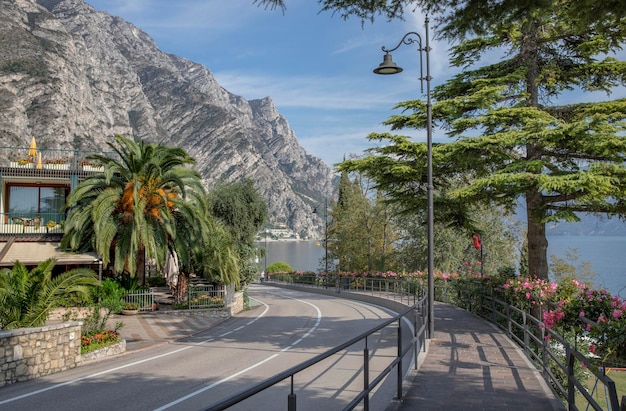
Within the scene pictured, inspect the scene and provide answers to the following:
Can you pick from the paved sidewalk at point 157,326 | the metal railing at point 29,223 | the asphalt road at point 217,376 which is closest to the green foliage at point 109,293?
the paved sidewalk at point 157,326

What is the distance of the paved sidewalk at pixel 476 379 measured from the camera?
7.63 metres

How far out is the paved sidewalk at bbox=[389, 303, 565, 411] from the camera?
7.63m

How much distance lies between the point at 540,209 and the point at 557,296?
4292 mm

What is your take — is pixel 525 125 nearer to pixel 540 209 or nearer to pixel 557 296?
pixel 540 209

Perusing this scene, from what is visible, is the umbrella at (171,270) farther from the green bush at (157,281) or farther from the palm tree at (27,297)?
the palm tree at (27,297)

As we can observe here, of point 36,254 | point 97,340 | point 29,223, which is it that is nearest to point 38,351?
point 97,340

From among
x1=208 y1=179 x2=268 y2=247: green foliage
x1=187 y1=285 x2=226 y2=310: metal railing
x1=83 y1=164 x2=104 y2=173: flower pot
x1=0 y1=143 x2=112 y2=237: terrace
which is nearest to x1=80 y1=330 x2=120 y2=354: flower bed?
x1=187 y1=285 x2=226 y2=310: metal railing

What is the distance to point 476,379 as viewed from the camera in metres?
9.23

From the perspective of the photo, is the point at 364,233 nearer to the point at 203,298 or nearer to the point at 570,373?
the point at 203,298

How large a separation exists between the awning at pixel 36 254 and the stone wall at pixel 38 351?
11.3 meters

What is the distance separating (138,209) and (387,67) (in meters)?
14.8

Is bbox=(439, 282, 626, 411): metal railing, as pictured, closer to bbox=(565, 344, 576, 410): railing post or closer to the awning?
bbox=(565, 344, 576, 410): railing post

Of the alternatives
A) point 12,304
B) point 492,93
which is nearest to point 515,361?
point 492,93

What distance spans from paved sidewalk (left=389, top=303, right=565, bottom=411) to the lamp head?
7.50 meters
